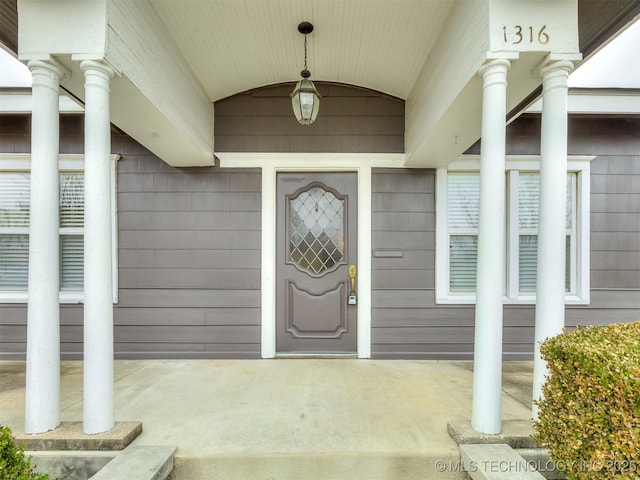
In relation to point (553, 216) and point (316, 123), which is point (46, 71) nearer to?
point (316, 123)

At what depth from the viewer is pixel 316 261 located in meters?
3.65

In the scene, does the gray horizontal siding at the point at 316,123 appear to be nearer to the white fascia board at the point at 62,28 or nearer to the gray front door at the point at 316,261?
the gray front door at the point at 316,261

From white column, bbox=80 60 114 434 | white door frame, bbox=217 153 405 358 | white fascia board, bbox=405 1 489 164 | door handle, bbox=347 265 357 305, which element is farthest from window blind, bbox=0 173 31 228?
white fascia board, bbox=405 1 489 164

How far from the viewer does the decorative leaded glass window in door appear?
12.0 feet

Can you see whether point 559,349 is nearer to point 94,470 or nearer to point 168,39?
point 94,470

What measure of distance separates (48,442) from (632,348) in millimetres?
2884

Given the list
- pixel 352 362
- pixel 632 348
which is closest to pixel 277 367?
pixel 352 362

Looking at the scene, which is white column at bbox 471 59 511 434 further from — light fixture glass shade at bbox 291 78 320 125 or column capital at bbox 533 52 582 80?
light fixture glass shade at bbox 291 78 320 125

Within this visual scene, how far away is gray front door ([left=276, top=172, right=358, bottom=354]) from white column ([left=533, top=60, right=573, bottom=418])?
6.13ft

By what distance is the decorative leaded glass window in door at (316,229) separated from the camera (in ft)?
12.0

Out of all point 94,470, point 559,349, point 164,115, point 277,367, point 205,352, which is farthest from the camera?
point 205,352

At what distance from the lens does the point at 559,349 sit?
5.28 feet

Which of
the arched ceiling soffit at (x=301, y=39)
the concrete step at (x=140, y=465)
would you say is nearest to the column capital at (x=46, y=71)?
the arched ceiling soffit at (x=301, y=39)

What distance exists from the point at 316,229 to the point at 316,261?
34 cm
